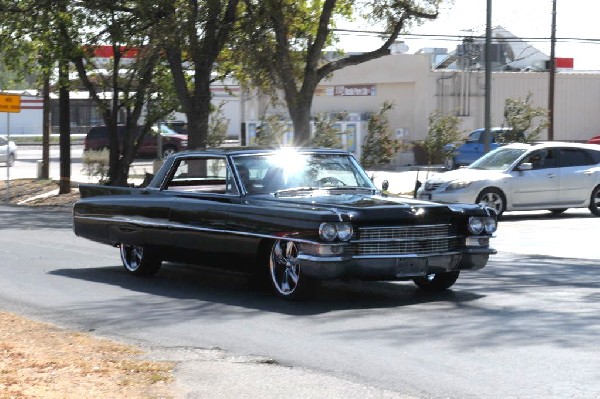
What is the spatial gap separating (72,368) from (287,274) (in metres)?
3.48

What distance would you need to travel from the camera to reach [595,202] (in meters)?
22.7

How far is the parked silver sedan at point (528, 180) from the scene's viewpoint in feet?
70.7

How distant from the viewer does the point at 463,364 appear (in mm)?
7809

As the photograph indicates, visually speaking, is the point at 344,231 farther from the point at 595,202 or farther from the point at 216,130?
the point at 216,130

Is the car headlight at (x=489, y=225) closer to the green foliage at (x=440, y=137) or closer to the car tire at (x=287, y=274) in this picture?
the car tire at (x=287, y=274)

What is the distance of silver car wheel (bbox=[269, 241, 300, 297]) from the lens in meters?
10.5

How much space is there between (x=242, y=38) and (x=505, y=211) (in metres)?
8.35

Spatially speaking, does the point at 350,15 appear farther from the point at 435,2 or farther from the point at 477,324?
the point at 477,324

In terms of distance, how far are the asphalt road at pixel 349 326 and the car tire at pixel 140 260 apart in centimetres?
13

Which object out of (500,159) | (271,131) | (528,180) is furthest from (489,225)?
(271,131)

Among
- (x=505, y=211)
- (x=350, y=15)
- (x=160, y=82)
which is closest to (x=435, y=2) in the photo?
(x=350, y=15)

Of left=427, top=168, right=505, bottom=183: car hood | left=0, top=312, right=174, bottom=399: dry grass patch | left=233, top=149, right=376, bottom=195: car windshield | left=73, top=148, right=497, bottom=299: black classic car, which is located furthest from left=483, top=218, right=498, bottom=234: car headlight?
left=427, top=168, right=505, bottom=183: car hood

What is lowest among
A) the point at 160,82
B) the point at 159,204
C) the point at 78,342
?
the point at 78,342

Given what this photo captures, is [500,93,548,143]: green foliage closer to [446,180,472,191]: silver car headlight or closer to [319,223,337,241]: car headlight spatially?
[446,180,472,191]: silver car headlight
